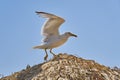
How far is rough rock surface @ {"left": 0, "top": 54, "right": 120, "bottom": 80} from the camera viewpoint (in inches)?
527

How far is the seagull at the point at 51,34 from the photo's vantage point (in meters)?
A: 15.8

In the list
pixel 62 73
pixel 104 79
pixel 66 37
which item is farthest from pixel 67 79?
pixel 66 37

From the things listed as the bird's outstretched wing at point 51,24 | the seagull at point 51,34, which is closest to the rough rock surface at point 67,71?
the seagull at point 51,34

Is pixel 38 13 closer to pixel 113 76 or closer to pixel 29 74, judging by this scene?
pixel 29 74

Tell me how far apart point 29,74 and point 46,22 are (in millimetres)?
2509

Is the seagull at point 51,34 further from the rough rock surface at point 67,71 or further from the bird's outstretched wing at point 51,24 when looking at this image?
the rough rock surface at point 67,71

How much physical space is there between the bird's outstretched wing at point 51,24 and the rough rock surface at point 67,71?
160 centimetres

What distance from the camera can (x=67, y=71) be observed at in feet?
44.2

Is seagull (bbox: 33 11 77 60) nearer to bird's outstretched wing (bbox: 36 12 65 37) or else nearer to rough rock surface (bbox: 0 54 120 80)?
bird's outstretched wing (bbox: 36 12 65 37)

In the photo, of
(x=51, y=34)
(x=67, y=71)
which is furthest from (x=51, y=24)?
(x=67, y=71)

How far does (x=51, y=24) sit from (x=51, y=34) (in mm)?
397

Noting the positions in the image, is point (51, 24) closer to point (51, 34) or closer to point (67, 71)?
point (51, 34)

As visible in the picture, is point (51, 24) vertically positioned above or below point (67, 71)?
above

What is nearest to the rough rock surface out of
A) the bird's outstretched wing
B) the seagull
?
the seagull
